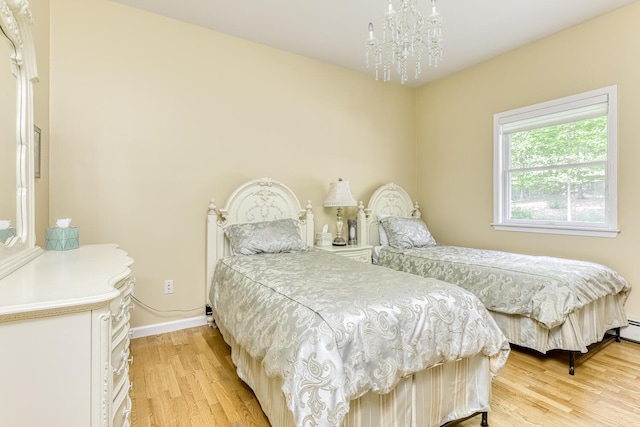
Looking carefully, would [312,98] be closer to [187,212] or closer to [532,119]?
[187,212]

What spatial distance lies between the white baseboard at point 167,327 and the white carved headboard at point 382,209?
1.96 metres

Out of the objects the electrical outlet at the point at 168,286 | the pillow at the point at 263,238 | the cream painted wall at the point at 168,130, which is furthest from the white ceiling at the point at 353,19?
the electrical outlet at the point at 168,286

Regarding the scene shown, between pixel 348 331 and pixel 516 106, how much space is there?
335 centimetres

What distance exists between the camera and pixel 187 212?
9.62ft

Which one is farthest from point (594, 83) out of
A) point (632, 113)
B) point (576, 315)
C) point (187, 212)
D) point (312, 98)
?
point (187, 212)

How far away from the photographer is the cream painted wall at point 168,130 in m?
2.49

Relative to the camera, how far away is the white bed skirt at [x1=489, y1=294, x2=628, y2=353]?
7.05 ft

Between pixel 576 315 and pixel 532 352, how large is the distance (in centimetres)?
50

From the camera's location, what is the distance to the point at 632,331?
104 inches

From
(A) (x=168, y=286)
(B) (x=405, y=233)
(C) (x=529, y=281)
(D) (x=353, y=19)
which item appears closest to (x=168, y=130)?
(A) (x=168, y=286)

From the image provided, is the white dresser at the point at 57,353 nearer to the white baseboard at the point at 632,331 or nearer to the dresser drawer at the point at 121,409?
the dresser drawer at the point at 121,409

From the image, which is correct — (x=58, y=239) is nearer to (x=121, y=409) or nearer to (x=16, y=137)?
(x=16, y=137)

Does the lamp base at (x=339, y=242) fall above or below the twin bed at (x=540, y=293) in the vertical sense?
above

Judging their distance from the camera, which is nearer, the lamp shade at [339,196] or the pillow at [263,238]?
the pillow at [263,238]
